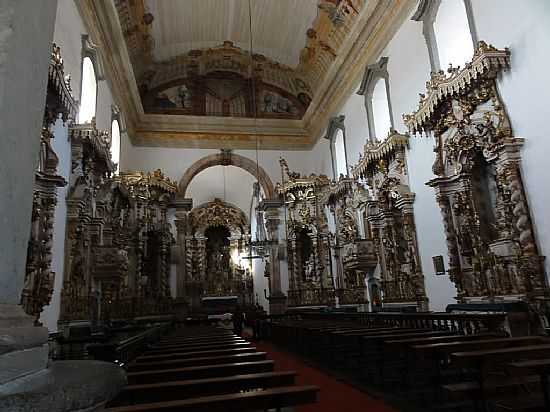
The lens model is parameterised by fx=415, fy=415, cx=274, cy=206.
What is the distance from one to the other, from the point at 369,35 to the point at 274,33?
5536 mm

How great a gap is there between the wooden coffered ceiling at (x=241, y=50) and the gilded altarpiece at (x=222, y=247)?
5113 millimetres

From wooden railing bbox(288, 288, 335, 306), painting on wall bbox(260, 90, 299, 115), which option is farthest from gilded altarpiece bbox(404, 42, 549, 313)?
painting on wall bbox(260, 90, 299, 115)

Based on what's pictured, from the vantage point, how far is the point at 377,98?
1255cm

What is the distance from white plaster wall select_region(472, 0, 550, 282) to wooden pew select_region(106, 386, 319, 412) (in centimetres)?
548

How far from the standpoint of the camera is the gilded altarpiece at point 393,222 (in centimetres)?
980

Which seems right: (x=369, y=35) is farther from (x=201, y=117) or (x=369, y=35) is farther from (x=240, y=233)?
(x=240, y=233)

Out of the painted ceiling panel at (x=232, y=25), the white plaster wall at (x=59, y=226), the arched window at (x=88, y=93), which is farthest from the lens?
the painted ceiling panel at (x=232, y=25)

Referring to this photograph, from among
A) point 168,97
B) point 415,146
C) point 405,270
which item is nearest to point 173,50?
point 168,97

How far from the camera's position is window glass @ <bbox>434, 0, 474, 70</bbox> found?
8391 mm

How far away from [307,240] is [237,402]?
49.3 feet

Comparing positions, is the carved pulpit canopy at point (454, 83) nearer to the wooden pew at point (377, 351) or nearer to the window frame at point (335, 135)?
the wooden pew at point (377, 351)

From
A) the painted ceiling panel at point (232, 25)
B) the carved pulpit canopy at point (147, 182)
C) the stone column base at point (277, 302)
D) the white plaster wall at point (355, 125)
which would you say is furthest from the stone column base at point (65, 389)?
the stone column base at point (277, 302)

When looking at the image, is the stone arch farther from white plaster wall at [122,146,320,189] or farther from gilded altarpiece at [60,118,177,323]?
gilded altarpiece at [60,118,177,323]

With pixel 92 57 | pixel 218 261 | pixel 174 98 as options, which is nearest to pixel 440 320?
pixel 92 57
